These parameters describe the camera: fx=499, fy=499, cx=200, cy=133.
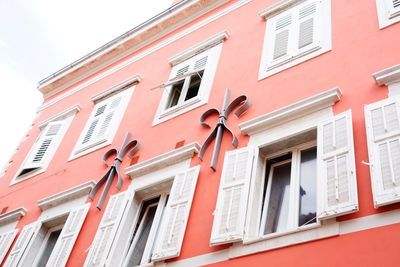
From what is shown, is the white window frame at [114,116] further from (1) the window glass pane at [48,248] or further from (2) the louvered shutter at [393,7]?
(2) the louvered shutter at [393,7]

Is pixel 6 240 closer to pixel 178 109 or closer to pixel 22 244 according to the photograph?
pixel 22 244

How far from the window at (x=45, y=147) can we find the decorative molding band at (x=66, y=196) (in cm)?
188

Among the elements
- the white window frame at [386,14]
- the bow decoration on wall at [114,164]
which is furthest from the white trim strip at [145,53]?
the white window frame at [386,14]

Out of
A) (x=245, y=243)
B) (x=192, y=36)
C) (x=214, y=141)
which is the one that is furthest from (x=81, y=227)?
(x=192, y=36)

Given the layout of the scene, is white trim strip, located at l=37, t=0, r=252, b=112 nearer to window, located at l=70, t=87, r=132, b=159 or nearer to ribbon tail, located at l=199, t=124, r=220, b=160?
window, located at l=70, t=87, r=132, b=159

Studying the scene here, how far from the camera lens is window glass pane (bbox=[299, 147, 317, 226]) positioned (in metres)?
5.77

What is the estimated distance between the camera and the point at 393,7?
743 centimetres

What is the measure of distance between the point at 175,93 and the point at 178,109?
113 centimetres

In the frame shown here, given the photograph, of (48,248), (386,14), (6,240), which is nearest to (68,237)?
(48,248)

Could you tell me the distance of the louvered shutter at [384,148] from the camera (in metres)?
4.89

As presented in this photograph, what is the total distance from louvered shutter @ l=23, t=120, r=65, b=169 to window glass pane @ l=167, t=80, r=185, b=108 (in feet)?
11.1

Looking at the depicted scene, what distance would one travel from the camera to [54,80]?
1451cm

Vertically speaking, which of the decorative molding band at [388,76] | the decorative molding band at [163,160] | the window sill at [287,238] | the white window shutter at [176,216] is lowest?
the window sill at [287,238]

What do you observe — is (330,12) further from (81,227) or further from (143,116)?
(81,227)
